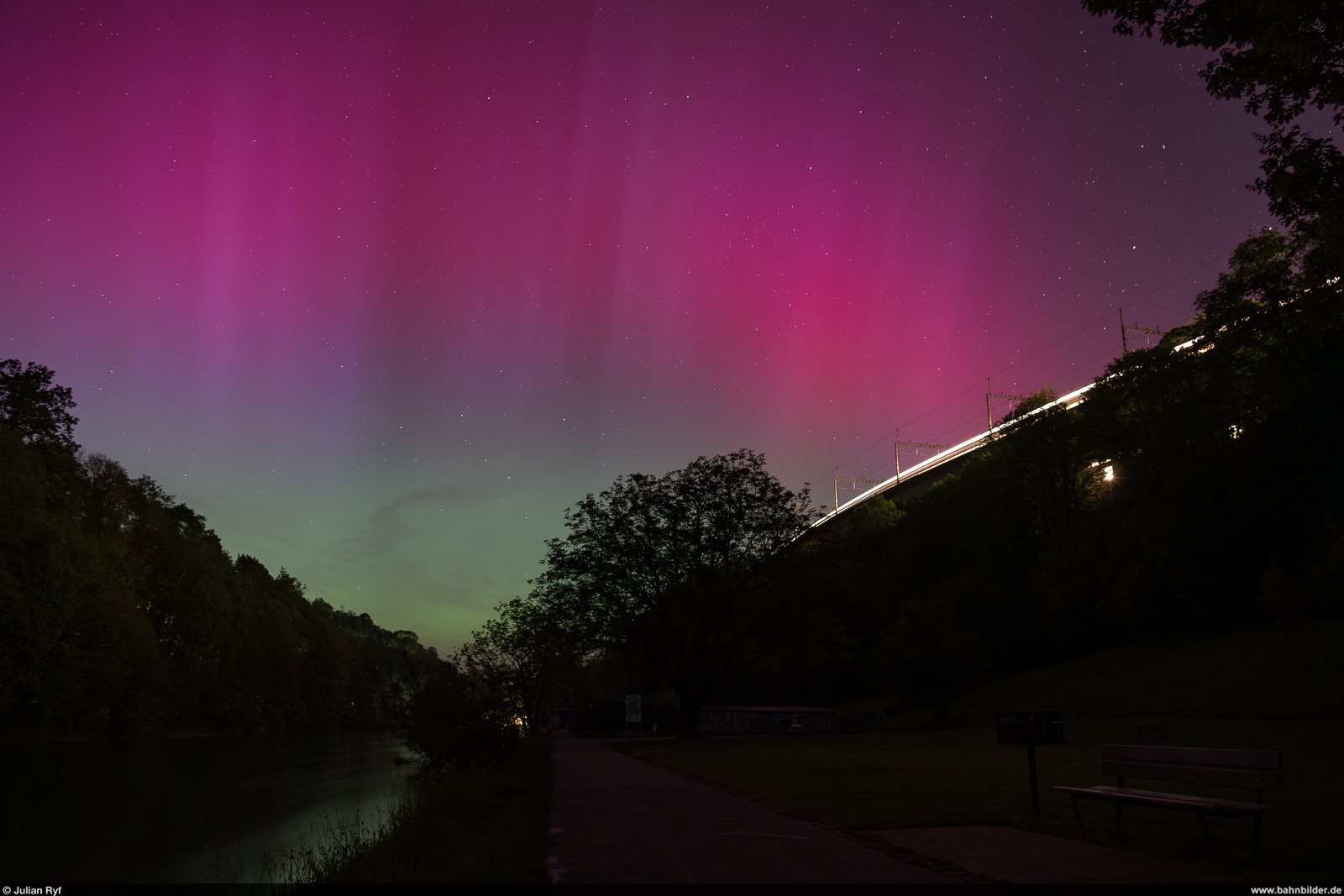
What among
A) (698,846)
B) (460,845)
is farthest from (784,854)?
(460,845)

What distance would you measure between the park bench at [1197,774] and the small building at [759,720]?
4578 cm

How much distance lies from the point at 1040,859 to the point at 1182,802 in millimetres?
1435

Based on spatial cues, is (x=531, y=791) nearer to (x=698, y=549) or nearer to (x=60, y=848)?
(x=60, y=848)

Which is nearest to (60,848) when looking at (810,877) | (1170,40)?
(810,877)

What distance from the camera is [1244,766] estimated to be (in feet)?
26.9

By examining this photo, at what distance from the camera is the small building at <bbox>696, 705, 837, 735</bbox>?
53500 millimetres

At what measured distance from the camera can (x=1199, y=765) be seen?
8531 millimetres

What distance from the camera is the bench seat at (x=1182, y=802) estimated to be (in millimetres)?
7203

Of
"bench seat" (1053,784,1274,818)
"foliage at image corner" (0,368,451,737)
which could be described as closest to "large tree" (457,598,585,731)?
"foliage at image corner" (0,368,451,737)

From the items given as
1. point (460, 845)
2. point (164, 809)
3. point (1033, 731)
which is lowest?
point (164, 809)

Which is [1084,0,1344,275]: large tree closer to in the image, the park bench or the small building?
the park bench

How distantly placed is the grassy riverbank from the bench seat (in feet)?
18.9

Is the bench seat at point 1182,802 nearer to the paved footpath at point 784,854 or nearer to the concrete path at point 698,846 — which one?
the paved footpath at point 784,854

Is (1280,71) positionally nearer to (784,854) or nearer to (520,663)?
(784,854)
